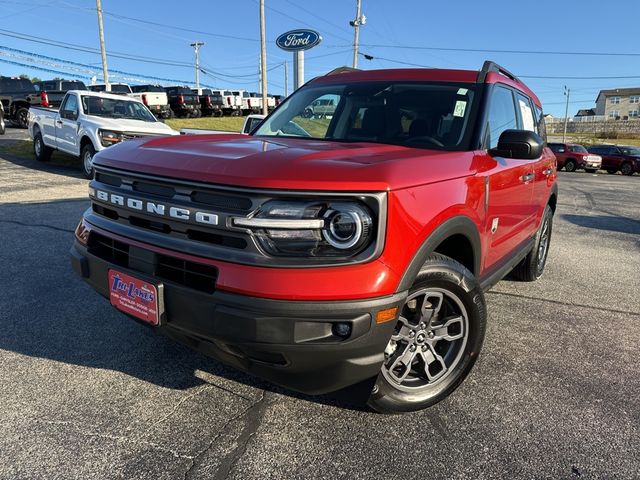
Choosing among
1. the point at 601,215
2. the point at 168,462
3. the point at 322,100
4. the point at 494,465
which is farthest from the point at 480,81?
the point at 601,215

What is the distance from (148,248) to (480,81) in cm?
246

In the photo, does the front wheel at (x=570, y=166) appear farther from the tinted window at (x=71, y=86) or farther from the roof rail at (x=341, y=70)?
the roof rail at (x=341, y=70)

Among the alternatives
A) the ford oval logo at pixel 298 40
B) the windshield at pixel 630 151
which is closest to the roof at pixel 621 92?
the windshield at pixel 630 151

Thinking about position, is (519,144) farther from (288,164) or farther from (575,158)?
(575,158)

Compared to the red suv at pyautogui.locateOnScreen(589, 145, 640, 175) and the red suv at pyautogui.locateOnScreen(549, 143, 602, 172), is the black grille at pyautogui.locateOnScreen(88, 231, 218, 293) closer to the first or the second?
the red suv at pyautogui.locateOnScreen(549, 143, 602, 172)

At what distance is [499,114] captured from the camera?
11.7ft

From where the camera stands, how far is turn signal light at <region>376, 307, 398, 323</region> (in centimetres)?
205

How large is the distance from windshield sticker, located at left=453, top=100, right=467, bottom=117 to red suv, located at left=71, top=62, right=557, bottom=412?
0.01 m

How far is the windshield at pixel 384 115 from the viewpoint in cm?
319

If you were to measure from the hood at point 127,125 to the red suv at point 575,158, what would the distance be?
923 inches

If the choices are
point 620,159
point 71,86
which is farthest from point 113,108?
point 620,159

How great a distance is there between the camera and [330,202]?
204 cm

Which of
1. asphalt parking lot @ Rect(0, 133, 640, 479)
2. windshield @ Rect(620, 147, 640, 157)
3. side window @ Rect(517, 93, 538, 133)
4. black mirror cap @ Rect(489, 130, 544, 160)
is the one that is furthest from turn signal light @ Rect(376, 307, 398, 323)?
→ windshield @ Rect(620, 147, 640, 157)

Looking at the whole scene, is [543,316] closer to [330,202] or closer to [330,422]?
[330,422]
